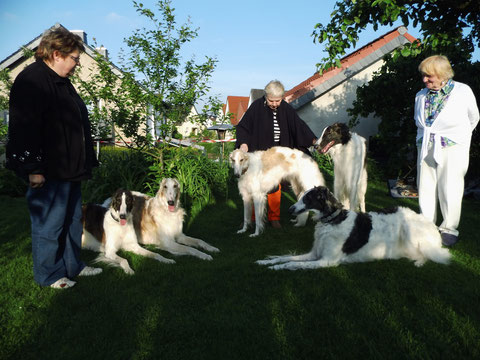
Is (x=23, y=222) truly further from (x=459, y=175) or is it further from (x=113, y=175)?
(x=459, y=175)

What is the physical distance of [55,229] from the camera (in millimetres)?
3199

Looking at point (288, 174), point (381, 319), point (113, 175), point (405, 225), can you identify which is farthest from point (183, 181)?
point (381, 319)

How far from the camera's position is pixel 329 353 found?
89.9 inches

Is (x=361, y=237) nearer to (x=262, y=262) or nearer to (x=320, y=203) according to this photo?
(x=320, y=203)

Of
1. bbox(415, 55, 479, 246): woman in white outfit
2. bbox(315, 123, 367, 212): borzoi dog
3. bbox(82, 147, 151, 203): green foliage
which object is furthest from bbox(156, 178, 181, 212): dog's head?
bbox(415, 55, 479, 246): woman in white outfit

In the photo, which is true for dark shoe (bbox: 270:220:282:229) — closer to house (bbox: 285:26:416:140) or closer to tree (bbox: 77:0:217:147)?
tree (bbox: 77:0:217:147)

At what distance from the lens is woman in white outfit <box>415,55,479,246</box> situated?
4047 mm

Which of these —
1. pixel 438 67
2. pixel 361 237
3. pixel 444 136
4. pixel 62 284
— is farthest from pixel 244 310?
pixel 438 67

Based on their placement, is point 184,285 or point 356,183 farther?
point 356,183

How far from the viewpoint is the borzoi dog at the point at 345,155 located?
544 cm

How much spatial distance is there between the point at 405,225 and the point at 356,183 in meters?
1.63

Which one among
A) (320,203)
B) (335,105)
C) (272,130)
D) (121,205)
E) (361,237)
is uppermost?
(335,105)

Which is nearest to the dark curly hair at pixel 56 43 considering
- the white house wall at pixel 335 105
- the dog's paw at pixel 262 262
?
the dog's paw at pixel 262 262

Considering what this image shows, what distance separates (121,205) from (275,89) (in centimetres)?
287
